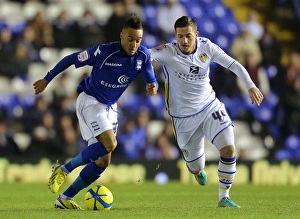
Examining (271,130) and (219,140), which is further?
(271,130)

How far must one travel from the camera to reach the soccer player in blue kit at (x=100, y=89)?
27.5ft

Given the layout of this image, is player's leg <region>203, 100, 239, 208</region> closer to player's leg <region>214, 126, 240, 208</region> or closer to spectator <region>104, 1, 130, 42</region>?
player's leg <region>214, 126, 240, 208</region>

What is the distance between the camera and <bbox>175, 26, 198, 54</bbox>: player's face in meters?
8.79

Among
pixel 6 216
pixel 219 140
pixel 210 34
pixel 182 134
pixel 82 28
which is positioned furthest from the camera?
pixel 210 34

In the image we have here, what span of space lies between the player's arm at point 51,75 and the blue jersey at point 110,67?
0.01 m

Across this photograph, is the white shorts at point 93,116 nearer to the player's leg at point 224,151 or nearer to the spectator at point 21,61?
the player's leg at point 224,151

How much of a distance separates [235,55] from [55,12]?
14.8 ft

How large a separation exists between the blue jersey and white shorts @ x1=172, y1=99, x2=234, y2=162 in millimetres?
819

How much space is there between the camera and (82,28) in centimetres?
1734

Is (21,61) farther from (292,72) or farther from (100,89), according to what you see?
(100,89)

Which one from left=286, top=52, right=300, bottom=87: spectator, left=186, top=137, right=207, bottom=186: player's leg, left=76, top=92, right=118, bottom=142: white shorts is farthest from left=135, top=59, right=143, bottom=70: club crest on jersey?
left=286, top=52, right=300, bottom=87: spectator

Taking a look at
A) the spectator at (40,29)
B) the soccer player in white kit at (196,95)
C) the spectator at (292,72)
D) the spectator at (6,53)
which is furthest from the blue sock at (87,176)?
the spectator at (292,72)

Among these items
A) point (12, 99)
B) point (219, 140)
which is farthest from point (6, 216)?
point (12, 99)

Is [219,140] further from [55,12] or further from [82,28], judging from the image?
[55,12]
